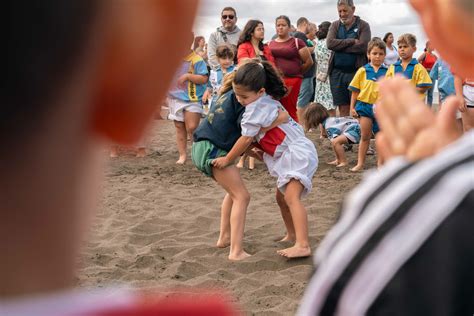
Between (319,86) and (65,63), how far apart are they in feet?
35.3

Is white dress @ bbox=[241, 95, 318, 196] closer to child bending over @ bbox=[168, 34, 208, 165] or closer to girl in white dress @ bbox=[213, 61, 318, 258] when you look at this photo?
girl in white dress @ bbox=[213, 61, 318, 258]

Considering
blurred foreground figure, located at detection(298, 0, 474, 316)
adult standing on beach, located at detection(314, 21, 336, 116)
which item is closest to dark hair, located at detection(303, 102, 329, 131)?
adult standing on beach, located at detection(314, 21, 336, 116)

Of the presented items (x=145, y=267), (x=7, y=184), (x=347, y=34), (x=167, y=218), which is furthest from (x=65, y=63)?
(x=347, y=34)

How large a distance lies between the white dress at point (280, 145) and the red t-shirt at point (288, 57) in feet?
11.4

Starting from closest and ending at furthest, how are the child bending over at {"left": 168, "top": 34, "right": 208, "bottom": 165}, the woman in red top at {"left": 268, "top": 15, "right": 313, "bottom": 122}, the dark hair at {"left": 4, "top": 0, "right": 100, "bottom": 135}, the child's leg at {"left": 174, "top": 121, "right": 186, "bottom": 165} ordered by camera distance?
the dark hair at {"left": 4, "top": 0, "right": 100, "bottom": 135}, the woman in red top at {"left": 268, "top": 15, "right": 313, "bottom": 122}, the child bending over at {"left": 168, "top": 34, "right": 208, "bottom": 165}, the child's leg at {"left": 174, "top": 121, "right": 186, "bottom": 165}

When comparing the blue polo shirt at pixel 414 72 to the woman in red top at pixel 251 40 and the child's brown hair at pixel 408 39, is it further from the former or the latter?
the woman in red top at pixel 251 40

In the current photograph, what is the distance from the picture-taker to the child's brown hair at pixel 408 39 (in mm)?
8671

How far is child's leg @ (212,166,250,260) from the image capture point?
5.01 meters

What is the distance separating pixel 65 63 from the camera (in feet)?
1.72

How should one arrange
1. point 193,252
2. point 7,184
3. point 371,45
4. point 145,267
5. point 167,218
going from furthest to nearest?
point 371,45, point 167,218, point 193,252, point 145,267, point 7,184

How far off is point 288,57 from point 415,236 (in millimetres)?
7906

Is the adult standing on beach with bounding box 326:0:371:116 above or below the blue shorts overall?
above

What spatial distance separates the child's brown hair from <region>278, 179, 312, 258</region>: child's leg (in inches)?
169

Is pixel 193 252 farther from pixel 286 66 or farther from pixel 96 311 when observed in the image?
pixel 96 311
